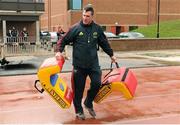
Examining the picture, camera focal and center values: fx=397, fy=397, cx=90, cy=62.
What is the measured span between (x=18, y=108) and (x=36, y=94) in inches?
59.0

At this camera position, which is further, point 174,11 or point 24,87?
point 174,11

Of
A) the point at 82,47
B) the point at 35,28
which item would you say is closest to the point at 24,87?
the point at 82,47

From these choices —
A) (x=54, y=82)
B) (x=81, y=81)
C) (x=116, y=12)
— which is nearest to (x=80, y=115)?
(x=81, y=81)

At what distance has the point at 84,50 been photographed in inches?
251

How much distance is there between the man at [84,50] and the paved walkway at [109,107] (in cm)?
56

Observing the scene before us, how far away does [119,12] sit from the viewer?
186 ft

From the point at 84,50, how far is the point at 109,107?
169 cm

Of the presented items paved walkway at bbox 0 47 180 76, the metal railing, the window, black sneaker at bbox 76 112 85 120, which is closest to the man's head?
black sneaker at bbox 76 112 85 120

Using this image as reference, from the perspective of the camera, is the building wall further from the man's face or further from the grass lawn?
the man's face

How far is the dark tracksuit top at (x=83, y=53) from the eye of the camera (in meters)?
6.38

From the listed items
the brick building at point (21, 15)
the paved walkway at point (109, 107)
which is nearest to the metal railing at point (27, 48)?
the brick building at point (21, 15)

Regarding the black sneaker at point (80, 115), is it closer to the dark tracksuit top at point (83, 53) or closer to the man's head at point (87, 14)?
the dark tracksuit top at point (83, 53)

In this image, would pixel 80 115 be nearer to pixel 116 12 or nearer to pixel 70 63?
pixel 70 63

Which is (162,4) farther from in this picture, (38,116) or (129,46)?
(38,116)
